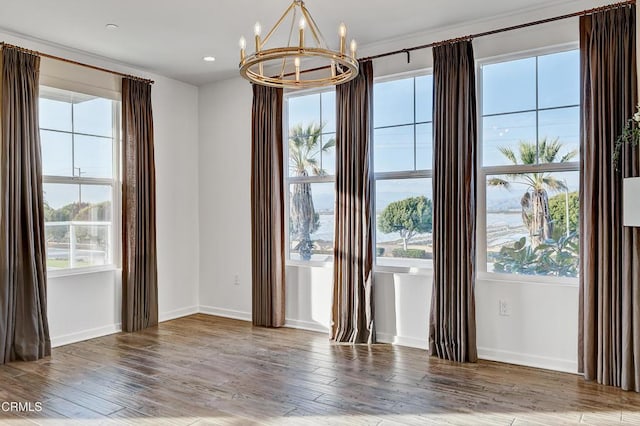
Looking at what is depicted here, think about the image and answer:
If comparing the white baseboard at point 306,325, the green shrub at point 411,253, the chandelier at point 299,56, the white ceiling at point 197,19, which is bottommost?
the white baseboard at point 306,325

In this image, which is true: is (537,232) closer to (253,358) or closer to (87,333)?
(253,358)

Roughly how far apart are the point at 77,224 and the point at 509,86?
4247 mm

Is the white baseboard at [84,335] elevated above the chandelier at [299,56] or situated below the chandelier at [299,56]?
below

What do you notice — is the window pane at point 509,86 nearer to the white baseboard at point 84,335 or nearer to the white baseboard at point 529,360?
the white baseboard at point 529,360

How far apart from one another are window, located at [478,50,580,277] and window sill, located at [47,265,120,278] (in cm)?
373

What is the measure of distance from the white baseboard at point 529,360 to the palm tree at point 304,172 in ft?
6.81

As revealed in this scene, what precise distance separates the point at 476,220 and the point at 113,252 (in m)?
3.71

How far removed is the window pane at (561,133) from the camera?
3791mm

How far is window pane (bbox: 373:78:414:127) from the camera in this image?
15.2ft

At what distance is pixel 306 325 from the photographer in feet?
17.1

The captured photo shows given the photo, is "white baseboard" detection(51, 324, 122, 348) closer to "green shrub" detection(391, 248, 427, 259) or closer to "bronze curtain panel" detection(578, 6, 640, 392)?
"green shrub" detection(391, 248, 427, 259)

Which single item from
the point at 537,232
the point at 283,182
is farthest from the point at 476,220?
the point at 283,182

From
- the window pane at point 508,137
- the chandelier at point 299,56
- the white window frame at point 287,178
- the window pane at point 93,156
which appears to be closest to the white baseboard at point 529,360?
the window pane at point 508,137

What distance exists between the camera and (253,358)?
4.20m
